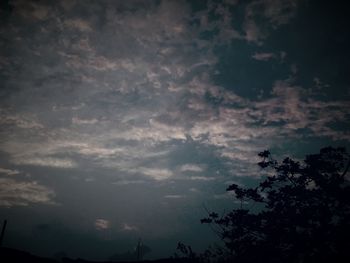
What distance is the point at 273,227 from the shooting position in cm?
1495

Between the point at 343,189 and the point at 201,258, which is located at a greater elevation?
the point at 343,189

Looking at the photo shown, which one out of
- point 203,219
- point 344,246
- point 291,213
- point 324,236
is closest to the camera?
point 344,246

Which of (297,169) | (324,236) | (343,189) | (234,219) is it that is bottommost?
(324,236)

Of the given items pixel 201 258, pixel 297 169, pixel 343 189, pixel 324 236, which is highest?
pixel 297 169

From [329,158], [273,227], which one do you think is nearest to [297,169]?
[329,158]

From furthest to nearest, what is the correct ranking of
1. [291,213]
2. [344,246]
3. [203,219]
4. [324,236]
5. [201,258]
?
[201,258] → [203,219] → [291,213] → [324,236] → [344,246]

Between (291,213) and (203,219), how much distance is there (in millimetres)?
5123

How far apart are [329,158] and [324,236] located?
4499mm

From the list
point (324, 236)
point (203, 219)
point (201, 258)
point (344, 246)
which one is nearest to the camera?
point (344, 246)

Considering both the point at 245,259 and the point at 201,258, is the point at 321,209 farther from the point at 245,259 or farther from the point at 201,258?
the point at 201,258

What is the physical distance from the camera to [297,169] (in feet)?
51.1

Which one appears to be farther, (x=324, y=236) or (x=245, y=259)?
(x=245, y=259)

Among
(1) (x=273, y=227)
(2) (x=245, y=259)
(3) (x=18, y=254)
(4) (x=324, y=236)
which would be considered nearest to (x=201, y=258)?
(2) (x=245, y=259)

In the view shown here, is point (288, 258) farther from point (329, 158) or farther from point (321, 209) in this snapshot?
point (329, 158)
